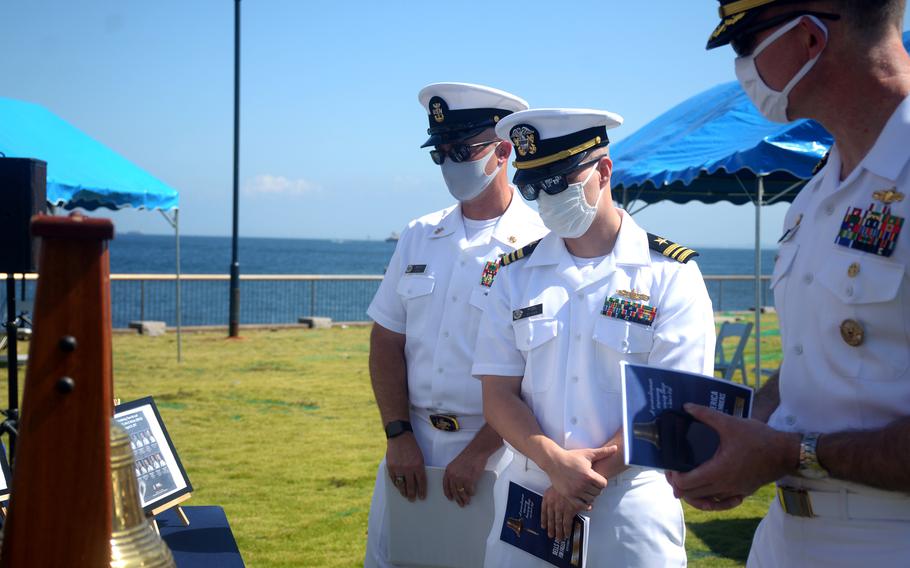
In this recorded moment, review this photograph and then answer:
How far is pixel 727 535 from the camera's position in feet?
17.3

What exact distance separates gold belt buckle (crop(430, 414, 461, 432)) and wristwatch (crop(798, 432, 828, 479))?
154cm

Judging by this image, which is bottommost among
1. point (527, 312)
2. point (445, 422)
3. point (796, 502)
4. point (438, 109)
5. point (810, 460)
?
point (445, 422)

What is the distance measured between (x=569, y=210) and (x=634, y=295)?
0.32 m

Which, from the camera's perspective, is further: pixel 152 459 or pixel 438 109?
pixel 438 109

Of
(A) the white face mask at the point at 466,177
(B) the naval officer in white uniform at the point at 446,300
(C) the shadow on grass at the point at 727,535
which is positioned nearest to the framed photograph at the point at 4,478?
(B) the naval officer in white uniform at the point at 446,300

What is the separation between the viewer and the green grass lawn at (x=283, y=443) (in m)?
5.16

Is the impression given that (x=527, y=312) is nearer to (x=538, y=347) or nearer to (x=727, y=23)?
(x=538, y=347)

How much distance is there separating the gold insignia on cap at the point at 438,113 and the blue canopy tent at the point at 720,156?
3.32 meters

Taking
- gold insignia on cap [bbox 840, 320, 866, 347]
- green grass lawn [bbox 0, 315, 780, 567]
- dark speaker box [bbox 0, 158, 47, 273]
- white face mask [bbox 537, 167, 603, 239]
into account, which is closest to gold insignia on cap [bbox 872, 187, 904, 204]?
Answer: gold insignia on cap [bbox 840, 320, 866, 347]

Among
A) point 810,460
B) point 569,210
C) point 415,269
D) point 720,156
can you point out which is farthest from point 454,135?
point 720,156

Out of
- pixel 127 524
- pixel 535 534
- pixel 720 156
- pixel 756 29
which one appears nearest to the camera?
pixel 127 524

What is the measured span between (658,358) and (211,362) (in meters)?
11.0

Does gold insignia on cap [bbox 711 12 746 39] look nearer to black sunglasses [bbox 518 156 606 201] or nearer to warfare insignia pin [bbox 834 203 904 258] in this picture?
warfare insignia pin [bbox 834 203 904 258]

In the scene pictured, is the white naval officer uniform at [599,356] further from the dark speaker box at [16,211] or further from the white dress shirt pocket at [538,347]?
the dark speaker box at [16,211]
